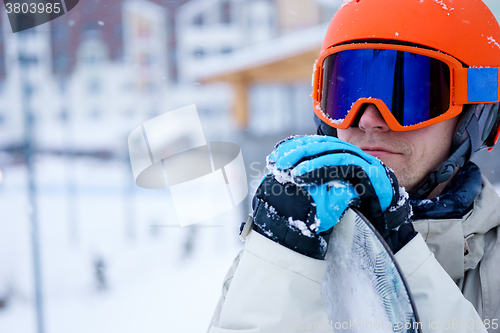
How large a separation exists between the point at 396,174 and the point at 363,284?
0.76m

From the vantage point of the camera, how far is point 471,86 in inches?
63.1

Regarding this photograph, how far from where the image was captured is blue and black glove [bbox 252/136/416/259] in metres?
0.95

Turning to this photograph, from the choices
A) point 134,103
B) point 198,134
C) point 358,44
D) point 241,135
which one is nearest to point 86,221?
point 241,135

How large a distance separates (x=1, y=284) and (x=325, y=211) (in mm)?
7154

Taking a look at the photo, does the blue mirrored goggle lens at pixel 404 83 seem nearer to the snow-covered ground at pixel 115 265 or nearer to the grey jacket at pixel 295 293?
the grey jacket at pixel 295 293

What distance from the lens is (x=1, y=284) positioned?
6188 millimetres

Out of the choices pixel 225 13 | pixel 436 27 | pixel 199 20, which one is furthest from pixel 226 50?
pixel 436 27

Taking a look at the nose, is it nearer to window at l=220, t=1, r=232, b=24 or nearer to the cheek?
the cheek

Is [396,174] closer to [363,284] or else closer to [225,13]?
[363,284]

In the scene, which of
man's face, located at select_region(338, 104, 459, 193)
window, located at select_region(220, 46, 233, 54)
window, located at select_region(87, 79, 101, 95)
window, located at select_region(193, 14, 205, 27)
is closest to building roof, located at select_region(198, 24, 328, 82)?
man's face, located at select_region(338, 104, 459, 193)

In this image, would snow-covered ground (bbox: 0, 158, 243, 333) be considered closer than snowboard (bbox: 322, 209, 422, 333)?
No

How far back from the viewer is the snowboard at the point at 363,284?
2.85ft

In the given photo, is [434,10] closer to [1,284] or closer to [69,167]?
[1,284]

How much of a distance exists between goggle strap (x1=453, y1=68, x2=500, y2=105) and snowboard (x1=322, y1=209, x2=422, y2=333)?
3.24 ft
